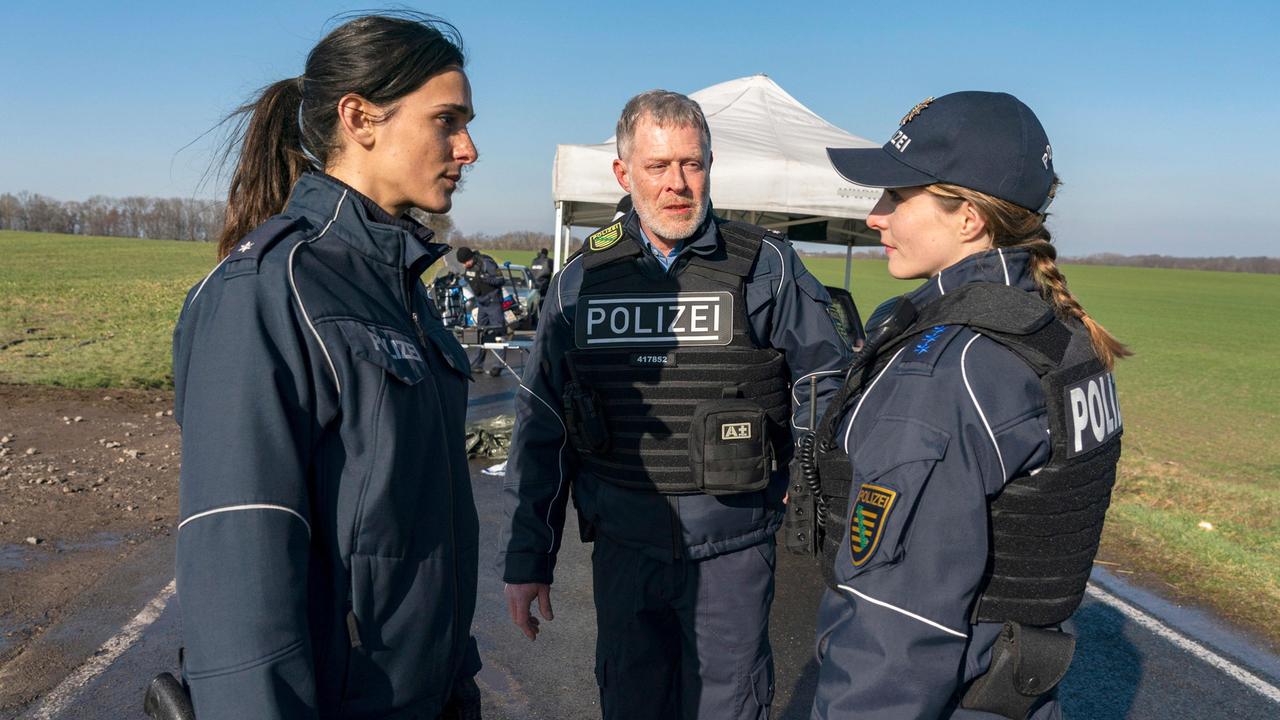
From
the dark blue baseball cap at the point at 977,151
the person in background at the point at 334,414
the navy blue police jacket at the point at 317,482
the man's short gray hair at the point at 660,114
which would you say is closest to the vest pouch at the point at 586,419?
the man's short gray hair at the point at 660,114

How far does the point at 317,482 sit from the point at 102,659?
A: 131 inches

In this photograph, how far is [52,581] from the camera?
4691 millimetres

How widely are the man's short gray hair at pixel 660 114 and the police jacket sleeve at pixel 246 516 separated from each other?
1767mm

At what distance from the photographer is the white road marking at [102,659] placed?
345cm

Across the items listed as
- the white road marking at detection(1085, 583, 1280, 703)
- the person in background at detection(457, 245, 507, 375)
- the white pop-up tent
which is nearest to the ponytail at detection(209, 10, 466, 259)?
the white road marking at detection(1085, 583, 1280, 703)

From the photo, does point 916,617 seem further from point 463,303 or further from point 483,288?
point 463,303

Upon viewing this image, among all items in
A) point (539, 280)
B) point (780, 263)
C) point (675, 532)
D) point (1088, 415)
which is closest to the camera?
point (1088, 415)

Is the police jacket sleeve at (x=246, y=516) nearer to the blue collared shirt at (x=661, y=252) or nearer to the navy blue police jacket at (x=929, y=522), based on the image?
the navy blue police jacket at (x=929, y=522)

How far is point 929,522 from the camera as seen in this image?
4.87ft

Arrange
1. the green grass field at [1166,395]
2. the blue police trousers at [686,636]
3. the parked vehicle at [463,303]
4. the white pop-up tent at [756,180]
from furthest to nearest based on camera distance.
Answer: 1. the parked vehicle at [463,303]
2. the white pop-up tent at [756,180]
3. the green grass field at [1166,395]
4. the blue police trousers at [686,636]

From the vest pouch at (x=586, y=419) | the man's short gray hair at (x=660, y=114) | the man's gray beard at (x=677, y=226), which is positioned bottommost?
the vest pouch at (x=586, y=419)

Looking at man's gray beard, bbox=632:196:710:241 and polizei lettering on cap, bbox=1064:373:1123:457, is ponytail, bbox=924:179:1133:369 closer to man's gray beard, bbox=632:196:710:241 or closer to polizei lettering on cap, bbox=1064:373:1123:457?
polizei lettering on cap, bbox=1064:373:1123:457

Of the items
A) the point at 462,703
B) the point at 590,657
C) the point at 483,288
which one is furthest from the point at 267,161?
the point at 483,288

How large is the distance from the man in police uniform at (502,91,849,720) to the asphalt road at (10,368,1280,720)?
1.14 m
